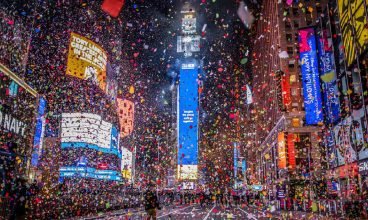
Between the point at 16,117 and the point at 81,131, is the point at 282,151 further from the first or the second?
A: the point at 16,117

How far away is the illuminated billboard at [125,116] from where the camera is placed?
62156 mm

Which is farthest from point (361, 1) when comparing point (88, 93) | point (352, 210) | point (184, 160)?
point (184, 160)

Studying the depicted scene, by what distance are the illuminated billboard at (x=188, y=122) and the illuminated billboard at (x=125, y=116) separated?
209ft

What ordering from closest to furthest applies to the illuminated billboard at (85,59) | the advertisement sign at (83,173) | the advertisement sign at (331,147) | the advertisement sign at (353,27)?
the advertisement sign at (353,27), the advertisement sign at (331,147), the illuminated billboard at (85,59), the advertisement sign at (83,173)

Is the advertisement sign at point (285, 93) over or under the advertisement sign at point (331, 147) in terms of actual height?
over

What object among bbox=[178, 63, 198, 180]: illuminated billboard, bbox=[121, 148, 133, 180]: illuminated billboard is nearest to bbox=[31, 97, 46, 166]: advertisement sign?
bbox=[121, 148, 133, 180]: illuminated billboard

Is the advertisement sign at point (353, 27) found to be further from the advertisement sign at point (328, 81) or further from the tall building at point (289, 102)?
the tall building at point (289, 102)

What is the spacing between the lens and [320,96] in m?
30.5

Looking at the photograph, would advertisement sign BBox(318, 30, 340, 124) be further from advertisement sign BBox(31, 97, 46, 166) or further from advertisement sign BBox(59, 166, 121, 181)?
advertisement sign BBox(59, 166, 121, 181)

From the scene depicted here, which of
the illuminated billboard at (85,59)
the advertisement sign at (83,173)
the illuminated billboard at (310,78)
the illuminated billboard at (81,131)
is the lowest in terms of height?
the advertisement sign at (83,173)

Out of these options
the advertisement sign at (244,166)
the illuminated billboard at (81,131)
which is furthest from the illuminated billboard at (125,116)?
the advertisement sign at (244,166)

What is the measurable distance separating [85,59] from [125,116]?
81.3ft

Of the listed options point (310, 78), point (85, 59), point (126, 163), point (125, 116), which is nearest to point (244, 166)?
point (126, 163)

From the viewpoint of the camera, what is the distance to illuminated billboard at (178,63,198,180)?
129 metres
